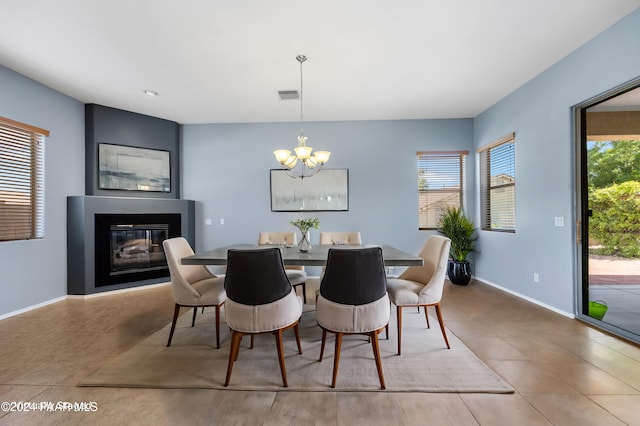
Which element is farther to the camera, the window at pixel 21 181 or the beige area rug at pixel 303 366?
the window at pixel 21 181

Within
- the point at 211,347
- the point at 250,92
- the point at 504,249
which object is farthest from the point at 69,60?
the point at 504,249

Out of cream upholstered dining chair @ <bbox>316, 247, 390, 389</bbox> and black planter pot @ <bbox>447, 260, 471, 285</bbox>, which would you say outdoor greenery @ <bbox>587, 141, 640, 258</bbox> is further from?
cream upholstered dining chair @ <bbox>316, 247, 390, 389</bbox>

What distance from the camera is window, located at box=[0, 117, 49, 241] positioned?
9.95 ft

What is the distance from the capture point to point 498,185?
4.13 m

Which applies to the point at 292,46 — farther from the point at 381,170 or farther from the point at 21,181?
the point at 21,181

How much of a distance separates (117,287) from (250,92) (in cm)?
337

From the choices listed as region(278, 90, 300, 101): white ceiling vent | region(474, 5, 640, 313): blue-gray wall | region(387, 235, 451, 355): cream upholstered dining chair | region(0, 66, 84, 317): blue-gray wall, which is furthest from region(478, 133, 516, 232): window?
region(0, 66, 84, 317): blue-gray wall

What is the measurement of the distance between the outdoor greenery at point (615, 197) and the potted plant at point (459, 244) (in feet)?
5.33

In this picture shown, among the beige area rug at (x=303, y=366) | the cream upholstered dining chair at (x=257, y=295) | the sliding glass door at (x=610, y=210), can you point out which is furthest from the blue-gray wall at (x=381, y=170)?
the cream upholstered dining chair at (x=257, y=295)

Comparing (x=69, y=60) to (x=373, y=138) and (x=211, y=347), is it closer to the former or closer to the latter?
(x=211, y=347)

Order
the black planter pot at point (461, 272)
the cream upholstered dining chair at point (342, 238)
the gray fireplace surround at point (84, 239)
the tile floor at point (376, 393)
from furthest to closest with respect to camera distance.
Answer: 1. the black planter pot at point (461, 272)
2. the gray fireplace surround at point (84, 239)
3. the cream upholstered dining chair at point (342, 238)
4. the tile floor at point (376, 393)

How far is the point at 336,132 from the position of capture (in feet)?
15.6

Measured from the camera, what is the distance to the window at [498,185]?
12.6 feet

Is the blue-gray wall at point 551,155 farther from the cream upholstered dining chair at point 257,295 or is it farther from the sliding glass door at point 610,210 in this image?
the cream upholstered dining chair at point 257,295
